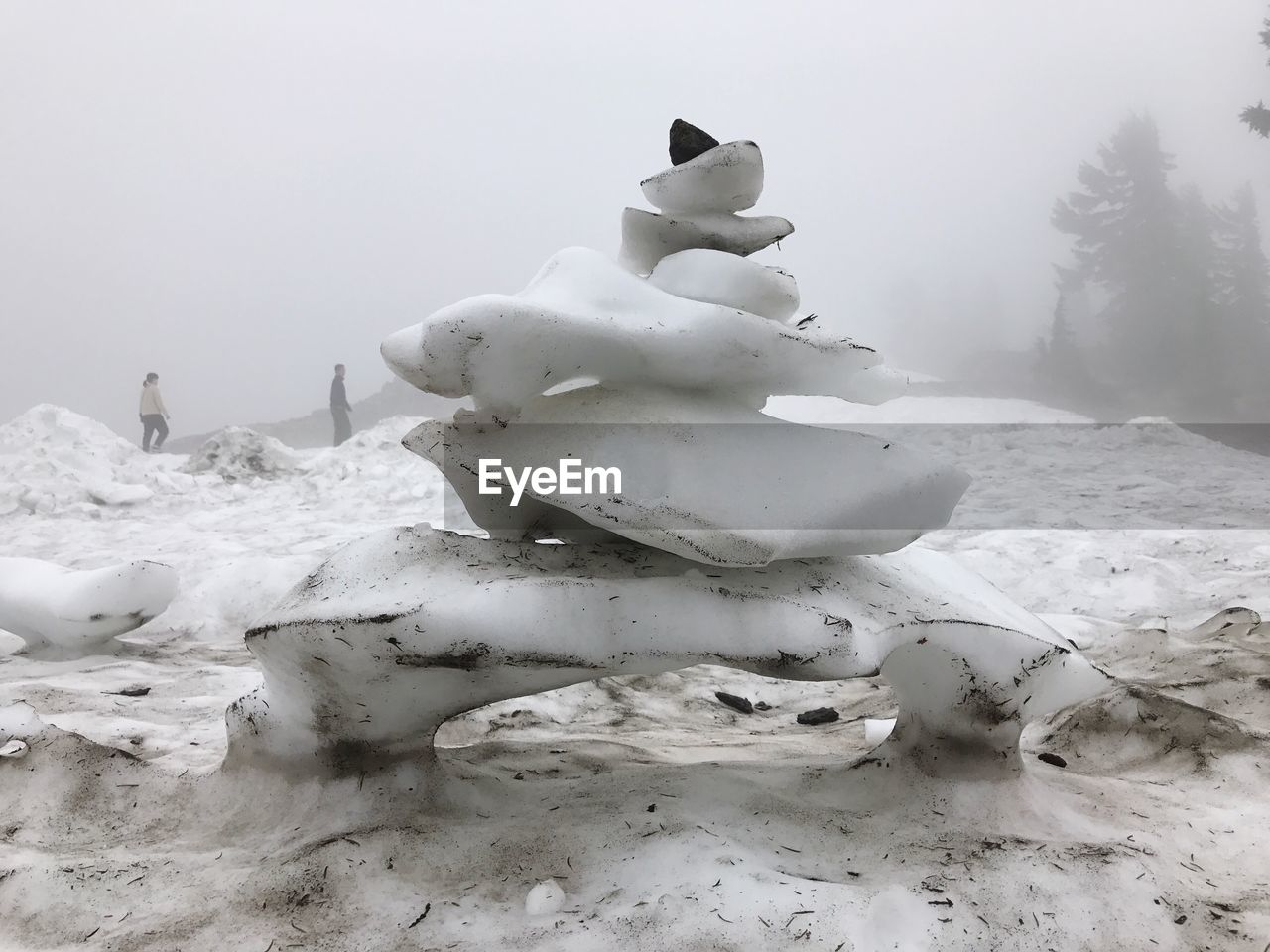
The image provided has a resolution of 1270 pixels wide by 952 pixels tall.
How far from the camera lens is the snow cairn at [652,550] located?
1583mm

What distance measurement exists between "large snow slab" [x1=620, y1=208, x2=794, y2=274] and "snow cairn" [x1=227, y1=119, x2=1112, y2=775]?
16mm

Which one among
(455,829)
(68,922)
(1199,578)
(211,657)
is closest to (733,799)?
(455,829)

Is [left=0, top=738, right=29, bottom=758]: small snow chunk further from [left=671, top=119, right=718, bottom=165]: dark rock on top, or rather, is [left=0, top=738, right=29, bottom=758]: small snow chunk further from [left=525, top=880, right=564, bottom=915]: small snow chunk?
[left=671, top=119, right=718, bottom=165]: dark rock on top

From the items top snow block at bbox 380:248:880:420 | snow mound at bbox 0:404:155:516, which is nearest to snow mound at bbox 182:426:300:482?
snow mound at bbox 0:404:155:516

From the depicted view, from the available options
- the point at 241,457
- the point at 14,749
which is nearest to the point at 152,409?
the point at 241,457

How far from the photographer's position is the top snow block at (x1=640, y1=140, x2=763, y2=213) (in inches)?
79.2

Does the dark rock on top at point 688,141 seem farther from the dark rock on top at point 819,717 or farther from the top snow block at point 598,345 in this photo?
the dark rock on top at point 819,717

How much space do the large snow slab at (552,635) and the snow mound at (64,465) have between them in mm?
6090

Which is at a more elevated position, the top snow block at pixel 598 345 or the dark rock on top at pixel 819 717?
the top snow block at pixel 598 345

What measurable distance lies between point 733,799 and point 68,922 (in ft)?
3.86

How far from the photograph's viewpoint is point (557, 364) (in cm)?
172

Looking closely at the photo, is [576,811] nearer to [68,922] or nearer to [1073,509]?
[68,922]

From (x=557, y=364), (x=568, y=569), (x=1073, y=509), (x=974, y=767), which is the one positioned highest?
(x=557, y=364)

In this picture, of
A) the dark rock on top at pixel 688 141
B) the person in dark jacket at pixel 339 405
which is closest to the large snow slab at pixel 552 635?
the dark rock on top at pixel 688 141
